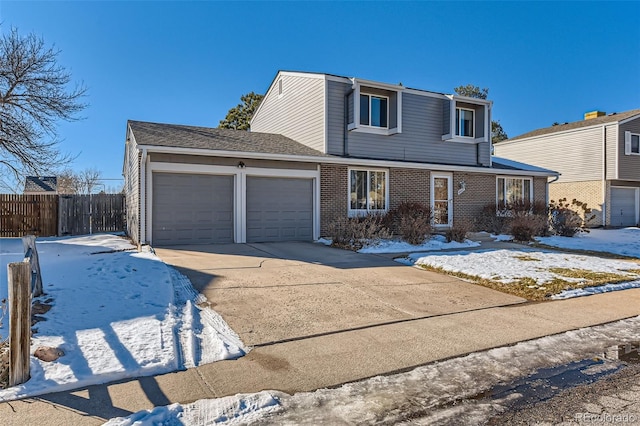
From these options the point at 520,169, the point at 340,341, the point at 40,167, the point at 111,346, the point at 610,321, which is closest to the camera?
the point at 111,346

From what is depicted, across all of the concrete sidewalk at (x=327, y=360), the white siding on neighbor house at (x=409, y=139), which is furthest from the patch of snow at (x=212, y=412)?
the white siding on neighbor house at (x=409, y=139)

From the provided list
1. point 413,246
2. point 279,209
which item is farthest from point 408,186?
point 279,209

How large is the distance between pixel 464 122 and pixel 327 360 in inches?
634

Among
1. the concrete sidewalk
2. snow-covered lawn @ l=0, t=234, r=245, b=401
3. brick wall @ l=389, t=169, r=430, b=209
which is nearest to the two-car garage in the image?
brick wall @ l=389, t=169, r=430, b=209

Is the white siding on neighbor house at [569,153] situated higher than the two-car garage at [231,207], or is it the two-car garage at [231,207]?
the white siding on neighbor house at [569,153]

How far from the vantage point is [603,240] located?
1609cm

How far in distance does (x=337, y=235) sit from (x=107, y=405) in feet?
31.9

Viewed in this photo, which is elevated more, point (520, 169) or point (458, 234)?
point (520, 169)

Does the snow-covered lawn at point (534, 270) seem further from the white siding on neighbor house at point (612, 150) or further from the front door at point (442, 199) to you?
the white siding on neighbor house at point (612, 150)

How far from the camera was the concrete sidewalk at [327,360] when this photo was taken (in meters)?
3.15

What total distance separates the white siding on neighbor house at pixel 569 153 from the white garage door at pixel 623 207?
2.10 metres

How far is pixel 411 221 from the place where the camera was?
13430 mm

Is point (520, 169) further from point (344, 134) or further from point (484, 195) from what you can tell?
point (344, 134)

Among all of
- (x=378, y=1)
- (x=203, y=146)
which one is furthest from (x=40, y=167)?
(x=378, y=1)
